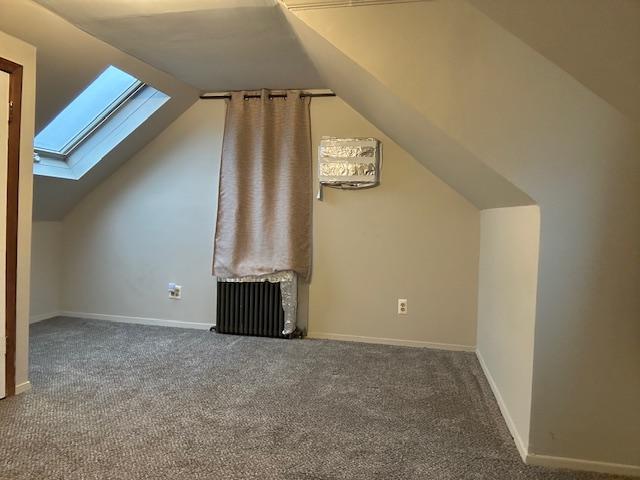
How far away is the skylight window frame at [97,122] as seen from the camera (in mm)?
3590

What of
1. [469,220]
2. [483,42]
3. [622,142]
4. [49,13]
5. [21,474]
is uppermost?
[49,13]

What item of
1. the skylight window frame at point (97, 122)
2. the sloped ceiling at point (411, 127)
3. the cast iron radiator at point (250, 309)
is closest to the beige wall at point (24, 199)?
the skylight window frame at point (97, 122)

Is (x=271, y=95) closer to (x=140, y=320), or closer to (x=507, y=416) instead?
(x=140, y=320)

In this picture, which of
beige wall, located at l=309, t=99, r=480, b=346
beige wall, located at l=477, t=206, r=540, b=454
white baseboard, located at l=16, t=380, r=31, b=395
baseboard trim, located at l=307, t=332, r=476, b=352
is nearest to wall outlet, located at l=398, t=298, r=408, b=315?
beige wall, located at l=309, t=99, r=480, b=346

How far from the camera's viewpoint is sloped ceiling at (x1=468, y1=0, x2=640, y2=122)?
1.69 metres

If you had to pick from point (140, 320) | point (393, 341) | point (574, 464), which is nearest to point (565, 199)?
point (574, 464)

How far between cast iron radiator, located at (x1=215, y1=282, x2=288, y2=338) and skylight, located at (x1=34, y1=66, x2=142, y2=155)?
1.66 m

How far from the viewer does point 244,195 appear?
147 inches

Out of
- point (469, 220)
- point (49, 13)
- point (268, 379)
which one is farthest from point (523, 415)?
point (49, 13)

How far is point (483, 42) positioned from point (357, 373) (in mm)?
2015

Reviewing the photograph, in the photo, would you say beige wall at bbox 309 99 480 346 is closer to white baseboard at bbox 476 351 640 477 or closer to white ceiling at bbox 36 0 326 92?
white ceiling at bbox 36 0 326 92

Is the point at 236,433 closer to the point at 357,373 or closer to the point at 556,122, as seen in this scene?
the point at 357,373

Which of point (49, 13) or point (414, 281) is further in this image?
point (414, 281)

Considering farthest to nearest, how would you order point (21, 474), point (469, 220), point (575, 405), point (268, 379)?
point (469, 220) → point (268, 379) → point (575, 405) → point (21, 474)
